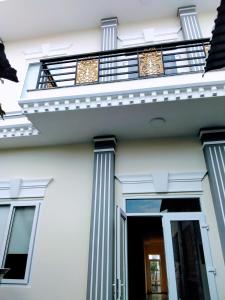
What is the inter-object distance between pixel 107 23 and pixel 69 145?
3.20 meters

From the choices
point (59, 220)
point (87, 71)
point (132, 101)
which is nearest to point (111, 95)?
point (132, 101)

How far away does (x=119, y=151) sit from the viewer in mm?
4336

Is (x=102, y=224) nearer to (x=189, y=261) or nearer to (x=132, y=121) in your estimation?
(x=189, y=261)

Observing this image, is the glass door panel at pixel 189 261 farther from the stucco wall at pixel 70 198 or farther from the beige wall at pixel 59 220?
the beige wall at pixel 59 220

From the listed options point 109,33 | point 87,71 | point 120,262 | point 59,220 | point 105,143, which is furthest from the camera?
point 109,33

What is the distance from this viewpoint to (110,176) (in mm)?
3977

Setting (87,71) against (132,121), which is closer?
(132,121)

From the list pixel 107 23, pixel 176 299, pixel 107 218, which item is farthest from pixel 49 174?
pixel 107 23

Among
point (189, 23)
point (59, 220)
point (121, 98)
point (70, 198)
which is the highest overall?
point (189, 23)

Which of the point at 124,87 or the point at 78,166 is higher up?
the point at 124,87

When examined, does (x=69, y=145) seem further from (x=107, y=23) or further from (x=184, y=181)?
(x=107, y=23)

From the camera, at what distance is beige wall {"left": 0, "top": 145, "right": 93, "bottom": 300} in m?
3.60

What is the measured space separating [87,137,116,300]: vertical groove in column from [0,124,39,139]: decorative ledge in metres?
1.17

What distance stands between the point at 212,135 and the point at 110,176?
1723 mm
